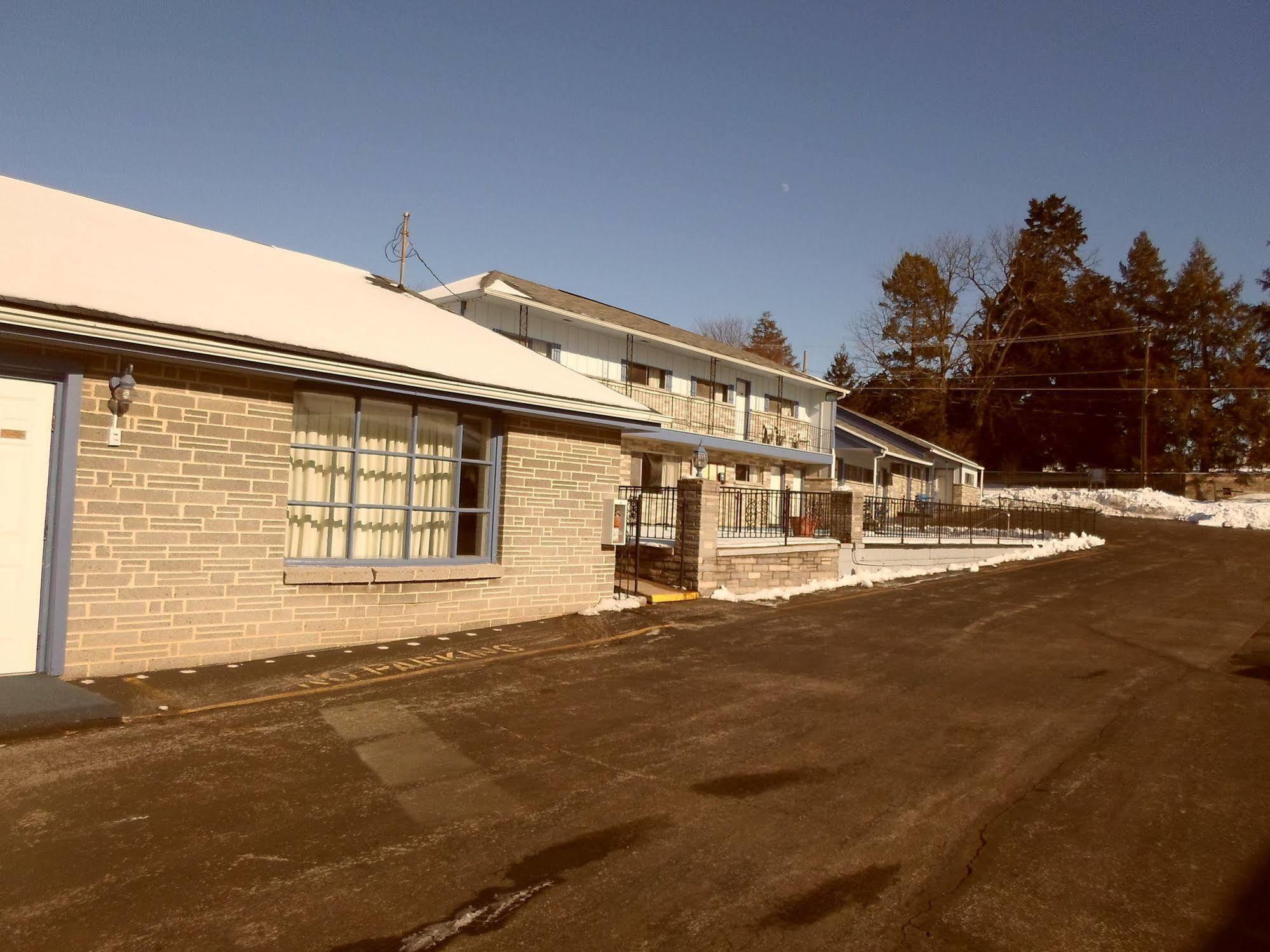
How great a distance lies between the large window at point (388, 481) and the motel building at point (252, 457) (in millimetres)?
25

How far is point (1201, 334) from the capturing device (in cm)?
5622

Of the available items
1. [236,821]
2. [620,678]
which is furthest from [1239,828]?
[236,821]

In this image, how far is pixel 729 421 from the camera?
28625mm

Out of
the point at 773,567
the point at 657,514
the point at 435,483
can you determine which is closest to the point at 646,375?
the point at 657,514

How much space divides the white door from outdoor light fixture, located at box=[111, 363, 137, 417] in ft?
1.56

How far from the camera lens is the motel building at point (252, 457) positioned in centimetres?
693

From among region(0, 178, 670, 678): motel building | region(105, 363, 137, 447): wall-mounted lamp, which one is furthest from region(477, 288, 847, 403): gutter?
region(105, 363, 137, 447): wall-mounted lamp

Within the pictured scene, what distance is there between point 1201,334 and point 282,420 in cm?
6468

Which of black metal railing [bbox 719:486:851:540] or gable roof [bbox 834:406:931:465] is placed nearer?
black metal railing [bbox 719:486:851:540]

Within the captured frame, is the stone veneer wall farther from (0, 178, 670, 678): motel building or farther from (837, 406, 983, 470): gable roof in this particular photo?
(837, 406, 983, 470): gable roof

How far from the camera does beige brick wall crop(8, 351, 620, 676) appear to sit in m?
7.18

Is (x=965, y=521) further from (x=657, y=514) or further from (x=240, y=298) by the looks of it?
(x=240, y=298)

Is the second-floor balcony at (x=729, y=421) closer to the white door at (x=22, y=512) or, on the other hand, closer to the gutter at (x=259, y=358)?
the gutter at (x=259, y=358)

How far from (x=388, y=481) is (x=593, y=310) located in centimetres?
1622
